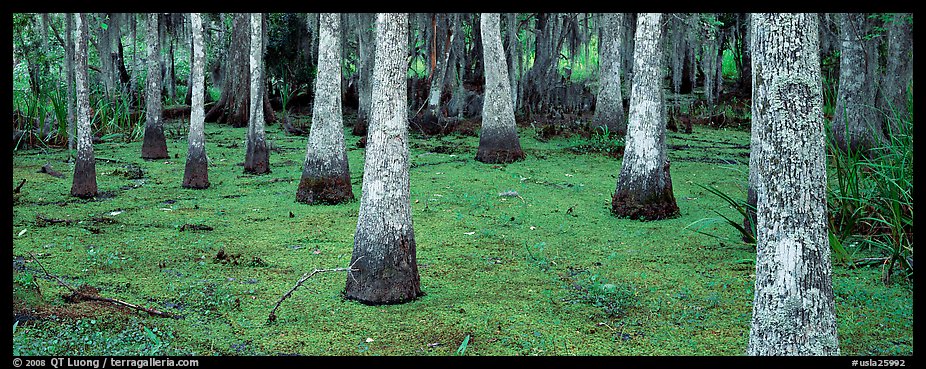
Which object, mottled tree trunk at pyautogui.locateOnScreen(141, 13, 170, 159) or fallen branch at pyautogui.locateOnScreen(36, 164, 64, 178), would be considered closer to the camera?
fallen branch at pyautogui.locateOnScreen(36, 164, 64, 178)

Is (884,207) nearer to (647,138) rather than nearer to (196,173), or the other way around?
(647,138)

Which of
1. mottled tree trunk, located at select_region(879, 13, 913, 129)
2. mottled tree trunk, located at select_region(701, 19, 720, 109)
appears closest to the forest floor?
mottled tree trunk, located at select_region(879, 13, 913, 129)

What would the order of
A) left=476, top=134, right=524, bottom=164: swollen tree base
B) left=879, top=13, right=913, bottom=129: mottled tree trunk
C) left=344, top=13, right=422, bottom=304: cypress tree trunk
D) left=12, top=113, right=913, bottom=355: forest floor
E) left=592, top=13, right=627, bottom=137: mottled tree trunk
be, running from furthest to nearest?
left=592, top=13, right=627, bottom=137: mottled tree trunk → left=476, top=134, right=524, bottom=164: swollen tree base → left=879, top=13, right=913, bottom=129: mottled tree trunk → left=344, top=13, right=422, bottom=304: cypress tree trunk → left=12, top=113, right=913, bottom=355: forest floor

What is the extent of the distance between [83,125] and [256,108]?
201 cm

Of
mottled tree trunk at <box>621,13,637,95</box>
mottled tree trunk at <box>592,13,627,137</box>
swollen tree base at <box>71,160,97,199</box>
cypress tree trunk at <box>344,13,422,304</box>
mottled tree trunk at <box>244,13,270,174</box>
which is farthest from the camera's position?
mottled tree trunk at <box>621,13,637,95</box>

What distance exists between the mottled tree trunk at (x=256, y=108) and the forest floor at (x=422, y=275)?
34 centimetres

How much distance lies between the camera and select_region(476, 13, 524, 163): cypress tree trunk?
451 inches

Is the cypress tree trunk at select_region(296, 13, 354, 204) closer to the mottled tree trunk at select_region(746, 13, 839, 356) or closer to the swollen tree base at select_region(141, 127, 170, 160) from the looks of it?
the swollen tree base at select_region(141, 127, 170, 160)

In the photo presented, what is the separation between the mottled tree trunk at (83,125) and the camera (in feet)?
27.7

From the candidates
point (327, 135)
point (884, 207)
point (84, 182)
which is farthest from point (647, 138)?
point (84, 182)

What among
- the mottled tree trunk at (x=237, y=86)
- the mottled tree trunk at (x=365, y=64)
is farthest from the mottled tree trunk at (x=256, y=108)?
the mottled tree trunk at (x=365, y=64)

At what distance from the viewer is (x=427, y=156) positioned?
12633 millimetres

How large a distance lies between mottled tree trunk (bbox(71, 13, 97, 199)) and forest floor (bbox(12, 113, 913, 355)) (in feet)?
0.97

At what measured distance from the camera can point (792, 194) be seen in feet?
11.4
